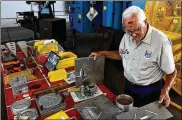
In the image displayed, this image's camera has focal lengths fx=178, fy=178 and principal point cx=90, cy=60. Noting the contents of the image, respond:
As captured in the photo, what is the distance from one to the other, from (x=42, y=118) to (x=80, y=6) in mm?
3432

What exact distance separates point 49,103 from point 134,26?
0.76 metres

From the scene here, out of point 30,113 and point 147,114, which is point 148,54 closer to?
point 147,114

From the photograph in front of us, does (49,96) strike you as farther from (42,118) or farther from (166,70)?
(166,70)

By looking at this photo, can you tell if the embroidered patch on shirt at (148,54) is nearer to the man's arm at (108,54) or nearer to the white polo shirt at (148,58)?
the white polo shirt at (148,58)

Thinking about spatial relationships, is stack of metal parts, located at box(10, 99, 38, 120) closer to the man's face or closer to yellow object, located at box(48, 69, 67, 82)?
yellow object, located at box(48, 69, 67, 82)

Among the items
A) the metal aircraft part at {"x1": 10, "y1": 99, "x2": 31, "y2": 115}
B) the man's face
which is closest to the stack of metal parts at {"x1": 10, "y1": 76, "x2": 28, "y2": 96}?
the metal aircraft part at {"x1": 10, "y1": 99, "x2": 31, "y2": 115}

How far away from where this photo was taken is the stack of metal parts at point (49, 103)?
3.65ft

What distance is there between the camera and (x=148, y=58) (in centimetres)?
130

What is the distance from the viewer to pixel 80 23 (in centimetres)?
432

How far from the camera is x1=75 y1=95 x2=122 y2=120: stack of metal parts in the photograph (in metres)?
1.03

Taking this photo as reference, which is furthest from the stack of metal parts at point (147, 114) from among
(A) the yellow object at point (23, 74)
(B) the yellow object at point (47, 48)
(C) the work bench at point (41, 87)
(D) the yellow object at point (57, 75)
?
(B) the yellow object at point (47, 48)

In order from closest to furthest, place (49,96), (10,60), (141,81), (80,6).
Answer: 1. (49,96)
2. (141,81)
3. (10,60)
4. (80,6)

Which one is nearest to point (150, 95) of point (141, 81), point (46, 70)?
point (141, 81)

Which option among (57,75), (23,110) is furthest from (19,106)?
(57,75)
